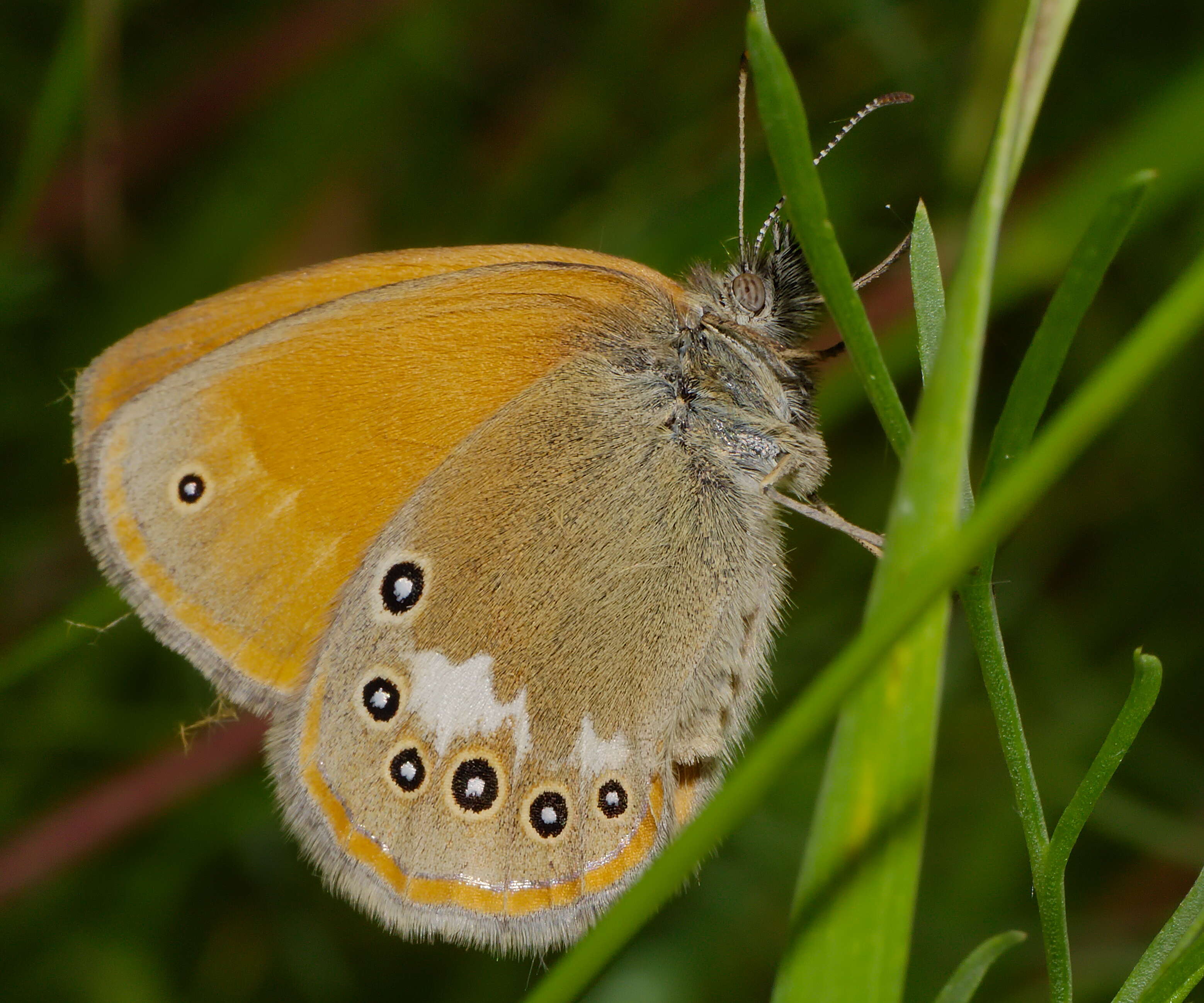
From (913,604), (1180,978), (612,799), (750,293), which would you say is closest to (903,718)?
(913,604)

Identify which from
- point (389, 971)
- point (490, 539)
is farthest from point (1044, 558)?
point (389, 971)

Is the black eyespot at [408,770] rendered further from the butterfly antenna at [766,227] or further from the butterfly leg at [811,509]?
the butterfly antenna at [766,227]

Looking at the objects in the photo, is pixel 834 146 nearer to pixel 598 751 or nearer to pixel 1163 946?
pixel 598 751

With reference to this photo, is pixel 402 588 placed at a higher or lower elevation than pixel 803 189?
lower

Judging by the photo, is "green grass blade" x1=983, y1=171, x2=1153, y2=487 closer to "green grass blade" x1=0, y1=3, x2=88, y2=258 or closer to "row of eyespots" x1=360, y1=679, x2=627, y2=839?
"row of eyespots" x1=360, y1=679, x2=627, y2=839

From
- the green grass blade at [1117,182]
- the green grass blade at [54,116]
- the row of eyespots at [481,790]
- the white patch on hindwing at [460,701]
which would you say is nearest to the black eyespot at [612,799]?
the row of eyespots at [481,790]
